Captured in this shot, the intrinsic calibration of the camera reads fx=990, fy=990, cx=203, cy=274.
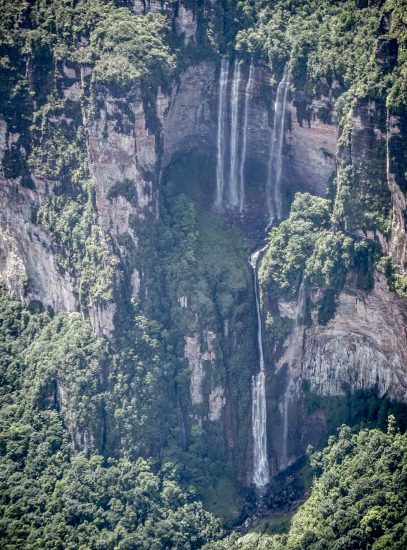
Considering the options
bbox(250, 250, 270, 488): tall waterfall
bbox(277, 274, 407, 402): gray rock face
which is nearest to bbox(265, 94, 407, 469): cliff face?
bbox(277, 274, 407, 402): gray rock face

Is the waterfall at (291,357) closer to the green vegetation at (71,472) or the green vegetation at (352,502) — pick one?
the green vegetation at (352,502)

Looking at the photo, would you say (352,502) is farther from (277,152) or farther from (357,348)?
(277,152)

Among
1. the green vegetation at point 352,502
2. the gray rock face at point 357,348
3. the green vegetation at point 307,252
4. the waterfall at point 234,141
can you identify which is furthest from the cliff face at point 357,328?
the waterfall at point 234,141

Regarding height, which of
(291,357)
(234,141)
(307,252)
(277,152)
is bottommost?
(291,357)

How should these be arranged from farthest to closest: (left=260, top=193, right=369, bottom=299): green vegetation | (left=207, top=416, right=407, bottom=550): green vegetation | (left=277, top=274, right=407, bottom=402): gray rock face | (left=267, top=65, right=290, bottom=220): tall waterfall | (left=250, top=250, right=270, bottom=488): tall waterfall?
(left=250, top=250, right=270, bottom=488): tall waterfall → (left=267, top=65, right=290, bottom=220): tall waterfall → (left=260, top=193, right=369, bottom=299): green vegetation → (left=277, top=274, right=407, bottom=402): gray rock face → (left=207, top=416, right=407, bottom=550): green vegetation

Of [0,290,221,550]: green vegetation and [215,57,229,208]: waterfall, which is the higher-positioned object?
[215,57,229,208]: waterfall

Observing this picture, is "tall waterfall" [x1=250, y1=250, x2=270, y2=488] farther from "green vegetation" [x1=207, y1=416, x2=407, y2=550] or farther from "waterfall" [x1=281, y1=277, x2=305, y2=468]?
"green vegetation" [x1=207, y1=416, x2=407, y2=550]

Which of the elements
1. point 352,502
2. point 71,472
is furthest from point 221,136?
point 352,502
